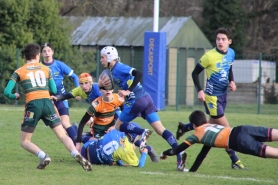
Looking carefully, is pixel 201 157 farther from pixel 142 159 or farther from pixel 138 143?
pixel 138 143

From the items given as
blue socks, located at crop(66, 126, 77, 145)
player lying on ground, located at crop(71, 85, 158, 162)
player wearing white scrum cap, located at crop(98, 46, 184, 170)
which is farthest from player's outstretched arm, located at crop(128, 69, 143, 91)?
blue socks, located at crop(66, 126, 77, 145)

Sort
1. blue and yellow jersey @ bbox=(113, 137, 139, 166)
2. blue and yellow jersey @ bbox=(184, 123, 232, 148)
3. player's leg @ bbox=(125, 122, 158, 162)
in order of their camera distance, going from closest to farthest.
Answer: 1. blue and yellow jersey @ bbox=(184, 123, 232, 148)
2. blue and yellow jersey @ bbox=(113, 137, 139, 166)
3. player's leg @ bbox=(125, 122, 158, 162)

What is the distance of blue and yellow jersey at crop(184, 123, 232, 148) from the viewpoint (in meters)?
8.45

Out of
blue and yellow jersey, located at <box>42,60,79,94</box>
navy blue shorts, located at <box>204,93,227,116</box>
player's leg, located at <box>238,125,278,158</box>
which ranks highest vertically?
blue and yellow jersey, located at <box>42,60,79,94</box>

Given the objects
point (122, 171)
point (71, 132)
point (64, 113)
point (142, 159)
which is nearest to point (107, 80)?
point (142, 159)

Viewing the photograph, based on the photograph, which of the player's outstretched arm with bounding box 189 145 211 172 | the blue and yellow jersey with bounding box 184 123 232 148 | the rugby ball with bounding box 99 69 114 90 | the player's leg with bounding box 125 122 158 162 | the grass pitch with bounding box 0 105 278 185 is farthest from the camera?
the player's leg with bounding box 125 122 158 162

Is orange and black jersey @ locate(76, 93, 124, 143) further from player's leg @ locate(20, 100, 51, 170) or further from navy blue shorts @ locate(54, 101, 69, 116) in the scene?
navy blue shorts @ locate(54, 101, 69, 116)

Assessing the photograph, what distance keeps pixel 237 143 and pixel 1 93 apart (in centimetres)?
1730

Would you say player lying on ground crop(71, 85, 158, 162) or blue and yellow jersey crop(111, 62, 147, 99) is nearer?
blue and yellow jersey crop(111, 62, 147, 99)

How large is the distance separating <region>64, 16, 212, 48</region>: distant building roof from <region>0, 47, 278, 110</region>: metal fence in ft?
1.21

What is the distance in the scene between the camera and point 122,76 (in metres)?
9.89

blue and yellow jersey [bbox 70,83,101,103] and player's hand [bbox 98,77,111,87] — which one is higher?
player's hand [bbox 98,77,111,87]

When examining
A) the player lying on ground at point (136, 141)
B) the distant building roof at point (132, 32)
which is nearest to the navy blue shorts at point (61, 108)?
the player lying on ground at point (136, 141)

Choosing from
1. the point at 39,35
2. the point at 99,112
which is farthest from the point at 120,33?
the point at 99,112
